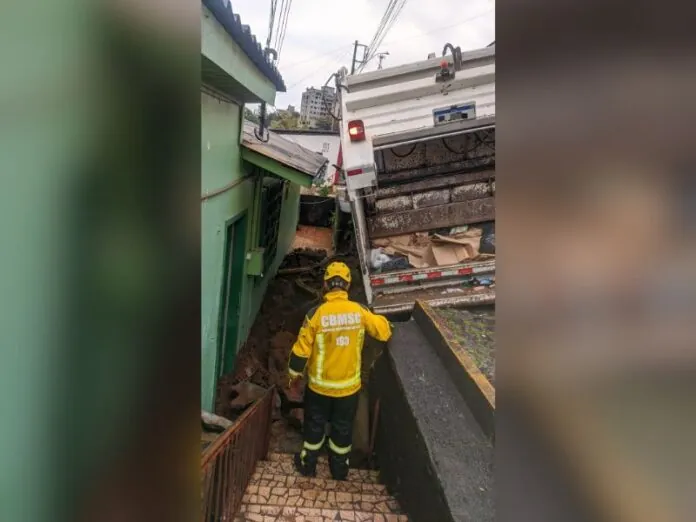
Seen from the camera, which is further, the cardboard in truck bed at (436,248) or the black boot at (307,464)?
the cardboard in truck bed at (436,248)

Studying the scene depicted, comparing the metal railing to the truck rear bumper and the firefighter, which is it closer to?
the firefighter

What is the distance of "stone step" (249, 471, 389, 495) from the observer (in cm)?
356

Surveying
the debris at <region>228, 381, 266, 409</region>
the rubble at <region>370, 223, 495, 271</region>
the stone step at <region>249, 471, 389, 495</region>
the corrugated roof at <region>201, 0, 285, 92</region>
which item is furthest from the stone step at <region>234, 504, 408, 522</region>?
the rubble at <region>370, 223, 495, 271</region>

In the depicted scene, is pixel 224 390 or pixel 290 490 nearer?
pixel 290 490

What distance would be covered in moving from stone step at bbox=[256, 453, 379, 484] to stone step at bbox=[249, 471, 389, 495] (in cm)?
9

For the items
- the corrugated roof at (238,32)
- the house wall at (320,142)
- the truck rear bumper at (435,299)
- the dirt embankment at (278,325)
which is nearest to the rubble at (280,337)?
the dirt embankment at (278,325)

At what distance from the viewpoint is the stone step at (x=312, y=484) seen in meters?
3.56

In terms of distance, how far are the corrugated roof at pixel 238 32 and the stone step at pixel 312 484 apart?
117 inches

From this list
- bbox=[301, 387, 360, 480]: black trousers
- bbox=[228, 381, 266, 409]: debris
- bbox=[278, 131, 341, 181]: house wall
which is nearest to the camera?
bbox=[301, 387, 360, 480]: black trousers

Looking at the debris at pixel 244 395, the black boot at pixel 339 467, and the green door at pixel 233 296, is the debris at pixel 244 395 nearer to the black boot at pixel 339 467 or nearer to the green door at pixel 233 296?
the green door at pixel 233 296
